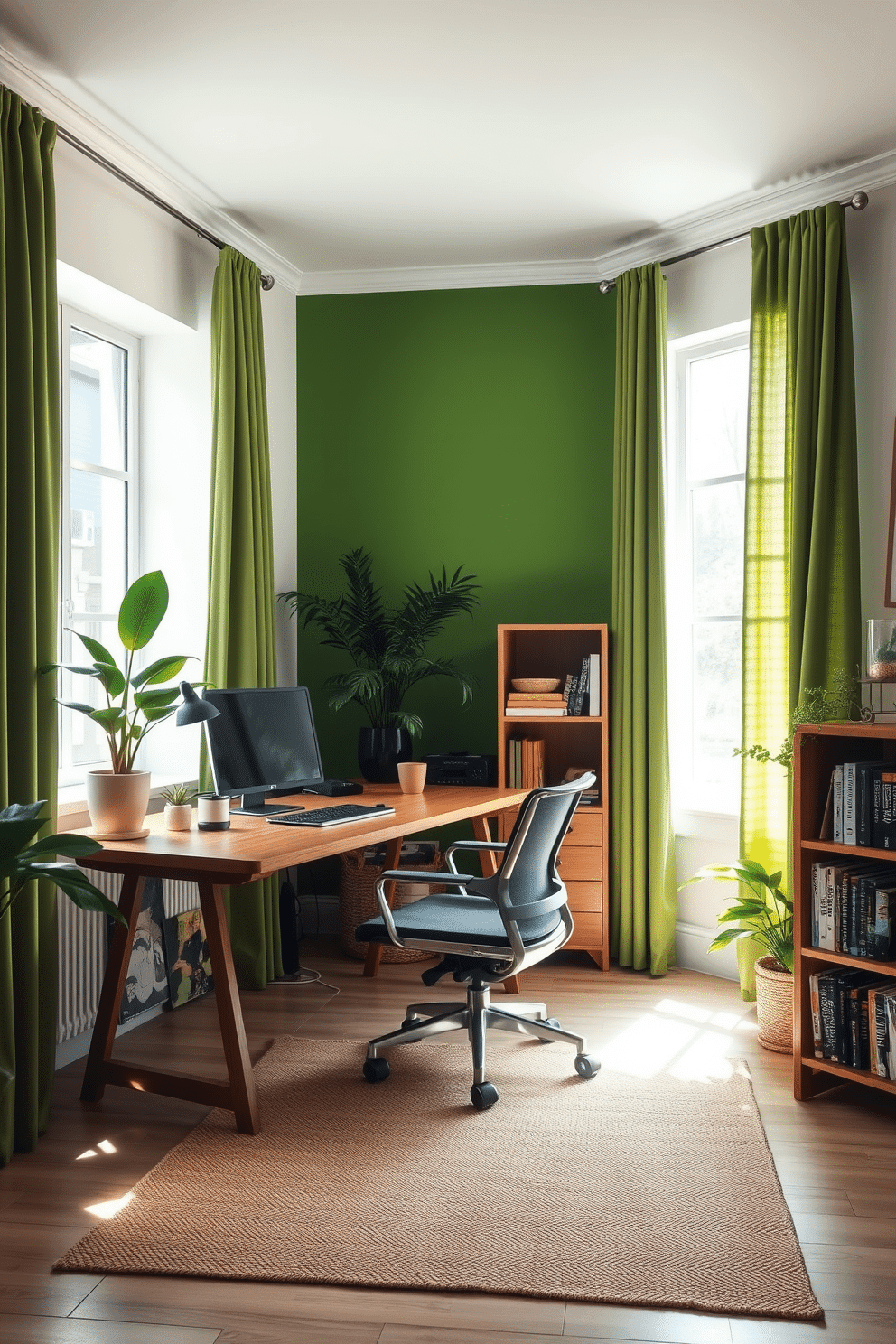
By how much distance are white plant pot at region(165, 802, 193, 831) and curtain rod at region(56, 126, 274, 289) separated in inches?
79.6

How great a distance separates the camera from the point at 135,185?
361 cm

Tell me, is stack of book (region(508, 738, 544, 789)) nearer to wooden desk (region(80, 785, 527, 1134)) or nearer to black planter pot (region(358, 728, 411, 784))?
black planter pot (region(358, 728, 411, 784))

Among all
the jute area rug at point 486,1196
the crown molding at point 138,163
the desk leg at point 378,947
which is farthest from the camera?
the desk leg at point 378,947

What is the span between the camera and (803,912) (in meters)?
3.17

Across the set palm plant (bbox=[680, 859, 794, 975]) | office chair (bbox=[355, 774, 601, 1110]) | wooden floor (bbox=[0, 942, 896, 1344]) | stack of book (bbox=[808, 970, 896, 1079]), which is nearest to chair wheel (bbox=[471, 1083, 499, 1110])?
office chair (bbox=[355, 774, 601, 1110])

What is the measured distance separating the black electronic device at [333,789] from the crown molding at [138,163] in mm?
2150

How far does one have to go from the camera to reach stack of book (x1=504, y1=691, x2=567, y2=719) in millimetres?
4398

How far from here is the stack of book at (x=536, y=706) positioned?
4398 millimetres

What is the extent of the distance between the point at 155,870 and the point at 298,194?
2540 mm

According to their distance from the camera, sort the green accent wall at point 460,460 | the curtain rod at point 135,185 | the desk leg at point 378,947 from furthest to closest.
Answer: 1. the green accent wall at point 460,460
2. the desk leg at point 378,947
3. the curtain rod at point 135,185

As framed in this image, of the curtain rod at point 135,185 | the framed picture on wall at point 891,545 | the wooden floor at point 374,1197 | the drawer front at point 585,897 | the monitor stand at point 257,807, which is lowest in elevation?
the wooden floor at point 374,1197

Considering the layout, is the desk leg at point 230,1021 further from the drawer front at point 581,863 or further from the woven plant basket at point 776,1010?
the drawer front at point 581,863

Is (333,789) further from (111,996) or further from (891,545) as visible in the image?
(891,545)

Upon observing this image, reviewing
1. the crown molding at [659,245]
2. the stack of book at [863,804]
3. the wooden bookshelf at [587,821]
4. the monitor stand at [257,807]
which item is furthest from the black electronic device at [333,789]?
the crown molding at [659,245]
